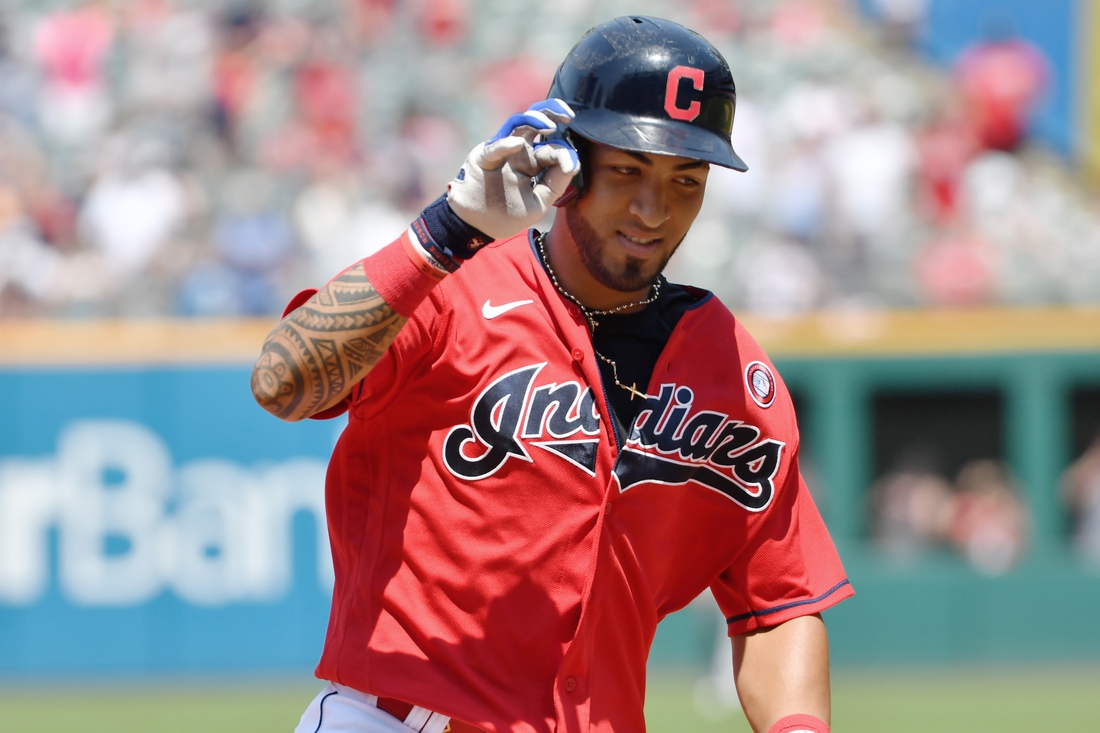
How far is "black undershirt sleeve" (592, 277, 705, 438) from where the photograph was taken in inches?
114

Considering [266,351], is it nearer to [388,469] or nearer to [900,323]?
[388,469]

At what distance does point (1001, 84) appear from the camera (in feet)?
43.6

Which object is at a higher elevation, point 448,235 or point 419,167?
point 419,167

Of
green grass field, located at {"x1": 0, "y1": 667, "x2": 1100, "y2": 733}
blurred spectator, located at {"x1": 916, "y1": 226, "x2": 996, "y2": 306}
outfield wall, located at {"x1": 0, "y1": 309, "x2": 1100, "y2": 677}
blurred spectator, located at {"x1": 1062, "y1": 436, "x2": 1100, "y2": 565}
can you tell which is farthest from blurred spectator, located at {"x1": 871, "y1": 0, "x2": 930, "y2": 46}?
green grass field, located at {"x1": 0, "y1": 667, "x2": 1100, "y2": 733}

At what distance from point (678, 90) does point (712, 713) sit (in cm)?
708

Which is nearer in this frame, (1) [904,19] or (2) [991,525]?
(2) [991,525]

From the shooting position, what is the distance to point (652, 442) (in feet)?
9.36

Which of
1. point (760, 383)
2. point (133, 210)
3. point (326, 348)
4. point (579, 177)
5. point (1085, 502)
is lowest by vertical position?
point (326, 348)

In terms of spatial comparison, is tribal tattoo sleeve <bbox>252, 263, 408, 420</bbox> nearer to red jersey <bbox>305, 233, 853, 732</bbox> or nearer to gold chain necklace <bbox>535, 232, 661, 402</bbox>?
red jersey <bbox>305, 233, 853, 732</bbox>

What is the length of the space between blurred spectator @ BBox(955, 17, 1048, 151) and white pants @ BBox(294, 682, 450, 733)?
445 inches

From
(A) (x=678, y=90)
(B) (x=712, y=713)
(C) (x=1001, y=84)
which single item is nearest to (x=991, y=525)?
(B) (x=712, y=713)

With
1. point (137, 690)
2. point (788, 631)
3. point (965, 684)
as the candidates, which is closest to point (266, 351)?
point (788, 631)

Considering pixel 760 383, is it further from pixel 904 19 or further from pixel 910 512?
pixel 904 19

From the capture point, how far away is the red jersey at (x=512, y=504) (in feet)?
8.98
